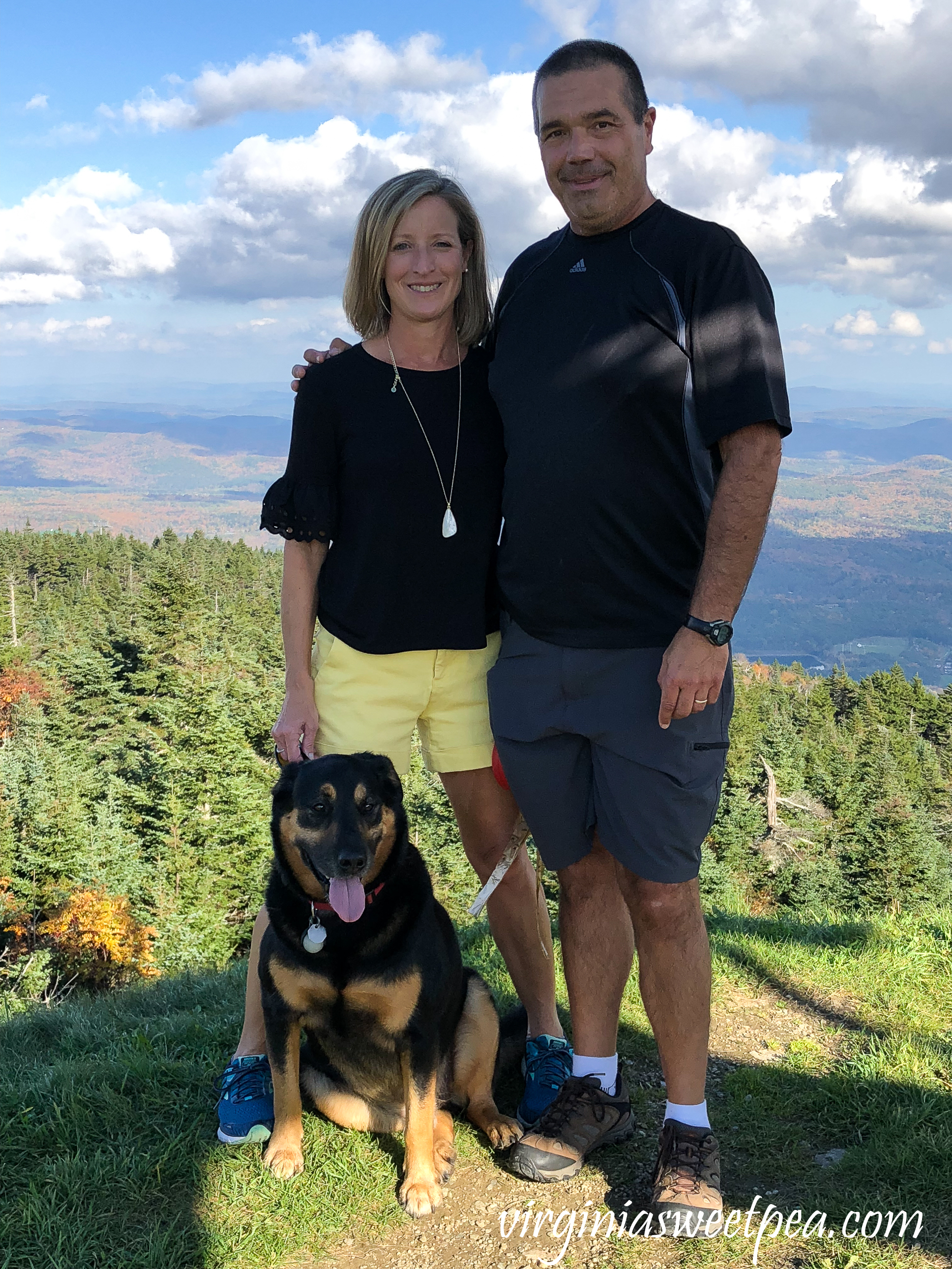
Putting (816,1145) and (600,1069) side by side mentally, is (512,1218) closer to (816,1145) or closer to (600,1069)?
(600,1069)

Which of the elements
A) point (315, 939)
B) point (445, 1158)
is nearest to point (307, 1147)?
point (445, 1158)

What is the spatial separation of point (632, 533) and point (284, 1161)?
95.8 inches

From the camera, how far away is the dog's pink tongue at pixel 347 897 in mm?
3127

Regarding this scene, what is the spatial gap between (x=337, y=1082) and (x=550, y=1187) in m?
0.84

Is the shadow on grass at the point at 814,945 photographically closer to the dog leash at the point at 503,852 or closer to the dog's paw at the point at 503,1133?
the dog's paw at the point at 503,1133

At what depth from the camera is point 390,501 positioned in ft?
11.2

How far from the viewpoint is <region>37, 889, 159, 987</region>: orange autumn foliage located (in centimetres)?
2908

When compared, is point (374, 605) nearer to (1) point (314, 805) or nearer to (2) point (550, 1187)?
(1) point (314, 805)

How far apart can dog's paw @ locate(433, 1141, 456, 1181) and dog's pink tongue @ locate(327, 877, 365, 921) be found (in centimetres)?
91

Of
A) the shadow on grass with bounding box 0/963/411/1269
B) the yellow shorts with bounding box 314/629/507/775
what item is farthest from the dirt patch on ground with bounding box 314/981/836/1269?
the yellow shorts with bounding box 314/629/507/775

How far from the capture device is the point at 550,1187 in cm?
322

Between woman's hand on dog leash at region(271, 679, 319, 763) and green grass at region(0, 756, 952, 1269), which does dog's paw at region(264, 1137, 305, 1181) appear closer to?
green grass at region(0, 756, 952, 1269)

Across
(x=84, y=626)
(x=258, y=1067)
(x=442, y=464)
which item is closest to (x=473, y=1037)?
(x=258, y=1067)

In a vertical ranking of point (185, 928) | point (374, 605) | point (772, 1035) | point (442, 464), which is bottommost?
point (185, 928)
